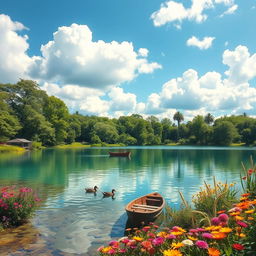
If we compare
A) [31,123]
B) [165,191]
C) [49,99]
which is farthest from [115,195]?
[49,99]

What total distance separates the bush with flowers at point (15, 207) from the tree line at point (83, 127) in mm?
62709

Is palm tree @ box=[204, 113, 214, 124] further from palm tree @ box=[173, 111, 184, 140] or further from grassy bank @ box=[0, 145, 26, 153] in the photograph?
grassy bank @ box=[0, 145, 26, 153]

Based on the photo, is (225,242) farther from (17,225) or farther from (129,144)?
(129,144)

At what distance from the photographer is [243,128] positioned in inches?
4934

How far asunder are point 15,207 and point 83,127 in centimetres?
11525

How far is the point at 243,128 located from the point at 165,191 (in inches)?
4611

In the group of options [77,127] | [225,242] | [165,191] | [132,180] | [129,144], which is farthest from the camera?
[129,144]

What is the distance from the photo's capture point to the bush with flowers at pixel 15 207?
10132 mm

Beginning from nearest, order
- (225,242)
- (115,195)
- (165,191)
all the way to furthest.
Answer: (225,242) < (115,195) < (165,191)

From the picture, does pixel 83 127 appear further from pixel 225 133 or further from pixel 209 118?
pixel 209 118

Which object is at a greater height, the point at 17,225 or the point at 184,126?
the point at 184,126

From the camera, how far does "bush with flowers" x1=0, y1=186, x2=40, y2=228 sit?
33.2 ft

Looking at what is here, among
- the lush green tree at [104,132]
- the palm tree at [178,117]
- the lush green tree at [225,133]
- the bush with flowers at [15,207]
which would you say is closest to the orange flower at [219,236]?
the bush with flowers at [15,207]

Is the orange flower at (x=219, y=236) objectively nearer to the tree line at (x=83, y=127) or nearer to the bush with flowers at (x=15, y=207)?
the bush with flowers at (x=15, y=207)
